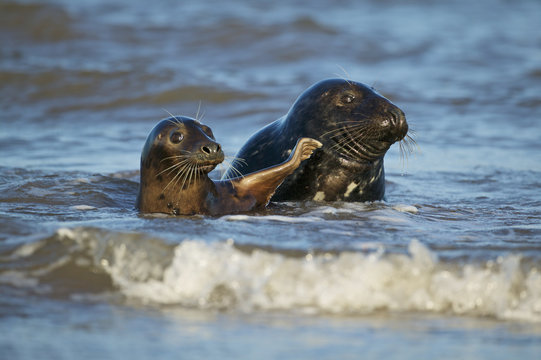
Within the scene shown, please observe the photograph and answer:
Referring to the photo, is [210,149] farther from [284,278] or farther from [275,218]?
[284,278]

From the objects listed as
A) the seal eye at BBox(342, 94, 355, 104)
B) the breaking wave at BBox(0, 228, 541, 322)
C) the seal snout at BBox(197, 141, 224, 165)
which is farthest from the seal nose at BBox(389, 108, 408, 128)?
the breaking wave at BBox(0, 228, 541, 322)

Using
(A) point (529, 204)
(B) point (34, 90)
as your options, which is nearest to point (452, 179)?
(A) point (529, 204)

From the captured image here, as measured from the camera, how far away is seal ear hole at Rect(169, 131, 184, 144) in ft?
19.0

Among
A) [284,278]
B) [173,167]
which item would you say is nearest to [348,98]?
[173,167]

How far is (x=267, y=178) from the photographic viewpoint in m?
6.19

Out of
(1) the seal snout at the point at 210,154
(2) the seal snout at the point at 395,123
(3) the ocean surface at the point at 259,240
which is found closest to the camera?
(3) the ocean surface at the point at 259,240

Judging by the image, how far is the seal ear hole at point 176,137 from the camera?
19.0 ft

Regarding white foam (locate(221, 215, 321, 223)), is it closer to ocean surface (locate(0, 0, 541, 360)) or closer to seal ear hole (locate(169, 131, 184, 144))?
ocean surface (locate(0, 0, 541, 360))

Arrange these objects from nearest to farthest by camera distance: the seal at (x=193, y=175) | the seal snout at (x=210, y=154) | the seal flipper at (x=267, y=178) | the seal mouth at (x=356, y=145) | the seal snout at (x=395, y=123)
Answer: the seal snout at (x=210, y=154) → the seal at (x=193, y=175) → the seal flipper at (x=267, y=178) → the seal snout at (x=395, y=123) → the seal mouth at (x=356, y=145)

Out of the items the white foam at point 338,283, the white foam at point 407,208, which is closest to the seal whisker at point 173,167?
the white foam at point 338,283

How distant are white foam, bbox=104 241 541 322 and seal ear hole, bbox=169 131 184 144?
1237 mm

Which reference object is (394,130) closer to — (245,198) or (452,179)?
(245,198)

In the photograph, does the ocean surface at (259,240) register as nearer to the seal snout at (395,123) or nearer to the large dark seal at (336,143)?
the large dark seal at (336,143)

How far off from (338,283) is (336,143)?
2255 millimetres
